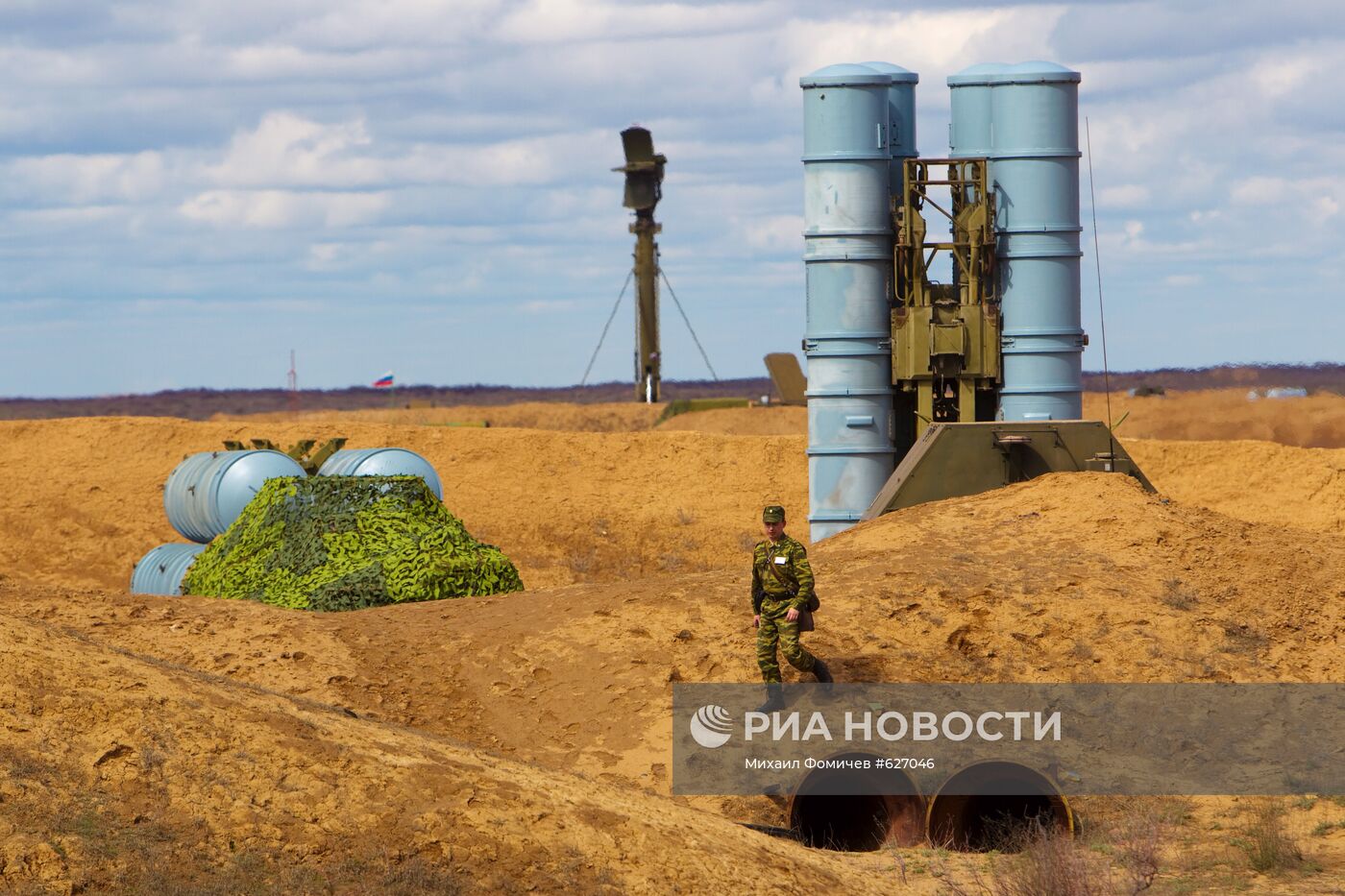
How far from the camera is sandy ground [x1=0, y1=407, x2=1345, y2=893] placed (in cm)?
792

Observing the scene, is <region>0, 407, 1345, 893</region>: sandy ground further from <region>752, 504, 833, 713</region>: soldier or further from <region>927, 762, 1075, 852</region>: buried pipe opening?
<region>752, 504, 833, 713</region>: soldier

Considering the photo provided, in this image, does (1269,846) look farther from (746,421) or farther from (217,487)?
(746,421)

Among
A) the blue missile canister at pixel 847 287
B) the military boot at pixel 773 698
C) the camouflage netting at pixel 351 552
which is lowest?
the military boot at pixel 773 698

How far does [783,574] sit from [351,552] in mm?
6224

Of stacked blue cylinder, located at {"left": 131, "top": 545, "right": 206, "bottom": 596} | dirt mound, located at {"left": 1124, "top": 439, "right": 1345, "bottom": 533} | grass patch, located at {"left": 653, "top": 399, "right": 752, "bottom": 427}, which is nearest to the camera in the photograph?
stacked blue cylinder, located at {"left": 131, "top": 545, "right": 206, "bottom": 596}

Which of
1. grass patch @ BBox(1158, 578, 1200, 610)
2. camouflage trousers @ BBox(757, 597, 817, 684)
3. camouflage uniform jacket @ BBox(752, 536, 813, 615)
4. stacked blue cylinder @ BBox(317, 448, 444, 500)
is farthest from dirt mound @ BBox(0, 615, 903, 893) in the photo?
stacked blue cylinder @ BBox(317, 448, 444, 500)

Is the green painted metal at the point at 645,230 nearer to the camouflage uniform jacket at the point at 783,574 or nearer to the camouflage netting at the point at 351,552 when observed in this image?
the camouflage netting at the point at 351,552

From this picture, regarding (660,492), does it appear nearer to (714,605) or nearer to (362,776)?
(714,605)

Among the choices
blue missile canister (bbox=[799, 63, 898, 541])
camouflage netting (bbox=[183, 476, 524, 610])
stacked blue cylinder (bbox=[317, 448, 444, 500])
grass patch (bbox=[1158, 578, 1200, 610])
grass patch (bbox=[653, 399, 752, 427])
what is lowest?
grass patch (bbox=[1158, 578, 1200, 610])

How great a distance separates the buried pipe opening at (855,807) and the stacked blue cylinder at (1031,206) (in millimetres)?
8133

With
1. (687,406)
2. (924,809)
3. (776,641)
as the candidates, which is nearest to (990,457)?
(776,641)

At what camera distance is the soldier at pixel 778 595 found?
11.3m

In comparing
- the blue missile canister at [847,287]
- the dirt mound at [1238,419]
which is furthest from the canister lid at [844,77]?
the dirt mound at [1238,419]

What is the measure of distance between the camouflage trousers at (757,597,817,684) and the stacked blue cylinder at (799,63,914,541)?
21.9 feet
